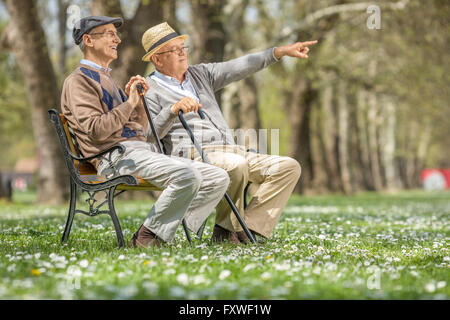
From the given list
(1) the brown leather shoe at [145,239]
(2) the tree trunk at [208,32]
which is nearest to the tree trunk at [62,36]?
Result: (2) the tree trunk at [208,32]

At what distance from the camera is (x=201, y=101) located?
6773mm

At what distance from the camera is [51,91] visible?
17.9 meters

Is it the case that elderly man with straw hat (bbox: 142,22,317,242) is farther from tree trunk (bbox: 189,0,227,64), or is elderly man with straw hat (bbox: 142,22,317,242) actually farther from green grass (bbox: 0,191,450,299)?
tree trunk (bbox: 189,0,227,64)

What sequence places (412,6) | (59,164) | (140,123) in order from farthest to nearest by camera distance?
(412,6) → (59,164) → (140,123)

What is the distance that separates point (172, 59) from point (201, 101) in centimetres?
53

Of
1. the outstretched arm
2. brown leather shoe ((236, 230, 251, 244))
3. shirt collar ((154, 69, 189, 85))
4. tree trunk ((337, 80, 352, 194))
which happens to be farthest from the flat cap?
tree trunk ((337, 80, 352, 194))

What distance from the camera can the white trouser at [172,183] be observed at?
5.78m

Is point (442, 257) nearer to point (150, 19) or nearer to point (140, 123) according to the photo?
point (140, 123)

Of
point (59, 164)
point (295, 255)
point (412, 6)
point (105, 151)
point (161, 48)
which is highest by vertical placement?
point (412, 6)

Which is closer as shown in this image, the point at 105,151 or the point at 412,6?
the point at 105,151

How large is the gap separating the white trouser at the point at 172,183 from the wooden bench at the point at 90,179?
0.50 ft

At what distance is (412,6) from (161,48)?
652 inches
